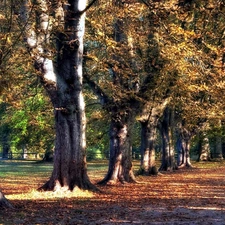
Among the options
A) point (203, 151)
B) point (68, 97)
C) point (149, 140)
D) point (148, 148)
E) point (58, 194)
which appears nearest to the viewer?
point (58, 194)

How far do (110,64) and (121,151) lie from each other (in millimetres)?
4186

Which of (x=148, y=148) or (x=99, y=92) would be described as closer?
(x=99, y=92)

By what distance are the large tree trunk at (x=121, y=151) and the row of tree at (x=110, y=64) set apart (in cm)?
5

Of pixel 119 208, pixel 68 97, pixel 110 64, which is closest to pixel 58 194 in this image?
pixel 68 97

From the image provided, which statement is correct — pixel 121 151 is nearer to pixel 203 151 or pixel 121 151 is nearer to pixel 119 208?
pixel 119 208

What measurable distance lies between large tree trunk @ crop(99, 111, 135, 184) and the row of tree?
1.8 inches

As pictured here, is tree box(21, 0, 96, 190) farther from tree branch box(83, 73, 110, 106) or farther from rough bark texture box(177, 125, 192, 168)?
Result: rough bark texture box(177, 125, 192, 168)

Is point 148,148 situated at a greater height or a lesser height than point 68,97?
lesser

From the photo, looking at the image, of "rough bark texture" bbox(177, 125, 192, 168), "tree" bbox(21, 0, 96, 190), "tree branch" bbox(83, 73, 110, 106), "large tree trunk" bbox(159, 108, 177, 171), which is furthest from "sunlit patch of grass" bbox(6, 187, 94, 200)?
"rough bark texture" bbox(177, 125, 192, 168)

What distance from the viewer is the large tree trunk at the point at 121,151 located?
2138 centimetres

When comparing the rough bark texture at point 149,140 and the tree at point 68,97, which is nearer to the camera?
the tree at point 68,97

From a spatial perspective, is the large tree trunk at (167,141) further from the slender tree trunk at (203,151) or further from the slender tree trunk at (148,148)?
the slender tree trunk at (203,151)

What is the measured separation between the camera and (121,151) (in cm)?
2161

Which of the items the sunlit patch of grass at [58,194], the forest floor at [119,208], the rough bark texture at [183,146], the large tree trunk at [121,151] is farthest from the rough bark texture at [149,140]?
the rough bark texture at [183,146]
